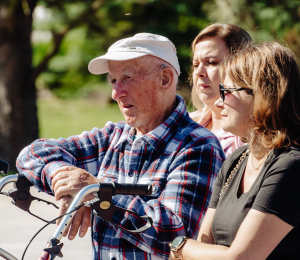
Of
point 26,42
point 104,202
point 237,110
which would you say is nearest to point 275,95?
point 237,110

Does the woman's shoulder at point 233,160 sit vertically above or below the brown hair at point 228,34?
below

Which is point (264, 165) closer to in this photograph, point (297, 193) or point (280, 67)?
point (297, 193)

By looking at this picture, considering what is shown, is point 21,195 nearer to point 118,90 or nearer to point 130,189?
point 118,90

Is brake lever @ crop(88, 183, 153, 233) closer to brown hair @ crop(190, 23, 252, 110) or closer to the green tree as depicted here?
brown hair @ crop(190, 23, 252, 110)

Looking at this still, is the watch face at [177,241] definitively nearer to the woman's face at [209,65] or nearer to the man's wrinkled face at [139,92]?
the man's wrinkled face at [139,92]

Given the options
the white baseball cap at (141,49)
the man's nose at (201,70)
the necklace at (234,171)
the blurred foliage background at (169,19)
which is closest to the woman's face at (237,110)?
the necklace at (234,171)

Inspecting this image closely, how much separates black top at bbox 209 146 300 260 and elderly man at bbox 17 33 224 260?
0.91 feet

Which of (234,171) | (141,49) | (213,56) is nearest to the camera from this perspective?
(234,171)

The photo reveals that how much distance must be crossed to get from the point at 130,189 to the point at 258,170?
0.56 meters

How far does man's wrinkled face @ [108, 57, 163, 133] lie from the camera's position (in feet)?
8.00

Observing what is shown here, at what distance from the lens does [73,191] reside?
6.97 feet

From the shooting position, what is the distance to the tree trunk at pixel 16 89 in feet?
25.5

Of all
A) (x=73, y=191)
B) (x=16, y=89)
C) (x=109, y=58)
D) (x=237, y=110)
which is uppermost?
(x=109, y=58)

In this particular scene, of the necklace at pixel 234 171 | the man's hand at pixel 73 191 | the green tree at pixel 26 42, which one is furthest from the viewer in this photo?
the green tree at pixel 26 42
